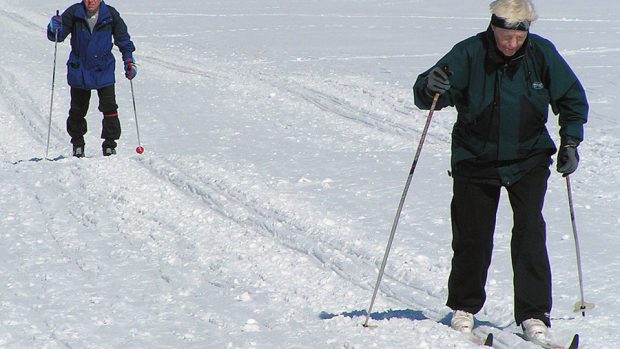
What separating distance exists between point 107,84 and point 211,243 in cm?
342

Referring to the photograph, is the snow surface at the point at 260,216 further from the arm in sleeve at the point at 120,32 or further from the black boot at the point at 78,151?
the arm in sleeve at the point at 120,32

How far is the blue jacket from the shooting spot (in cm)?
920

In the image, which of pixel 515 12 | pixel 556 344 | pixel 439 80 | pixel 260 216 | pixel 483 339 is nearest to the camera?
pixel 515 12

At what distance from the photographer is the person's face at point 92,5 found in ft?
29.7

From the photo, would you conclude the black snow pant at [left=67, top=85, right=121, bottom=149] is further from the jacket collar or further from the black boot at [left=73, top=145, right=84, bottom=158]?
the jacket collar

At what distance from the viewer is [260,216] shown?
7.33m

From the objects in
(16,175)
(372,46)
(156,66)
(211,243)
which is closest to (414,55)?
(372,46)

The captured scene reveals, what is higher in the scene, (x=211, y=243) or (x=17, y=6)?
(x=211, y=243)

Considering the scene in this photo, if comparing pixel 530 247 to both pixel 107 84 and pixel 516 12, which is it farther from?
pixel 107 84

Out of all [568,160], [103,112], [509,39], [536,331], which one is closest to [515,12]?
[509,39]

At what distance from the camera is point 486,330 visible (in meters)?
4.95

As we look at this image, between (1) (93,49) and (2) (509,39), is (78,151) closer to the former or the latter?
(1) (93,49)

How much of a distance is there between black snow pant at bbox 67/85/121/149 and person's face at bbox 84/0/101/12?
2.69 ft

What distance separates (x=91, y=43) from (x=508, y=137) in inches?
221
